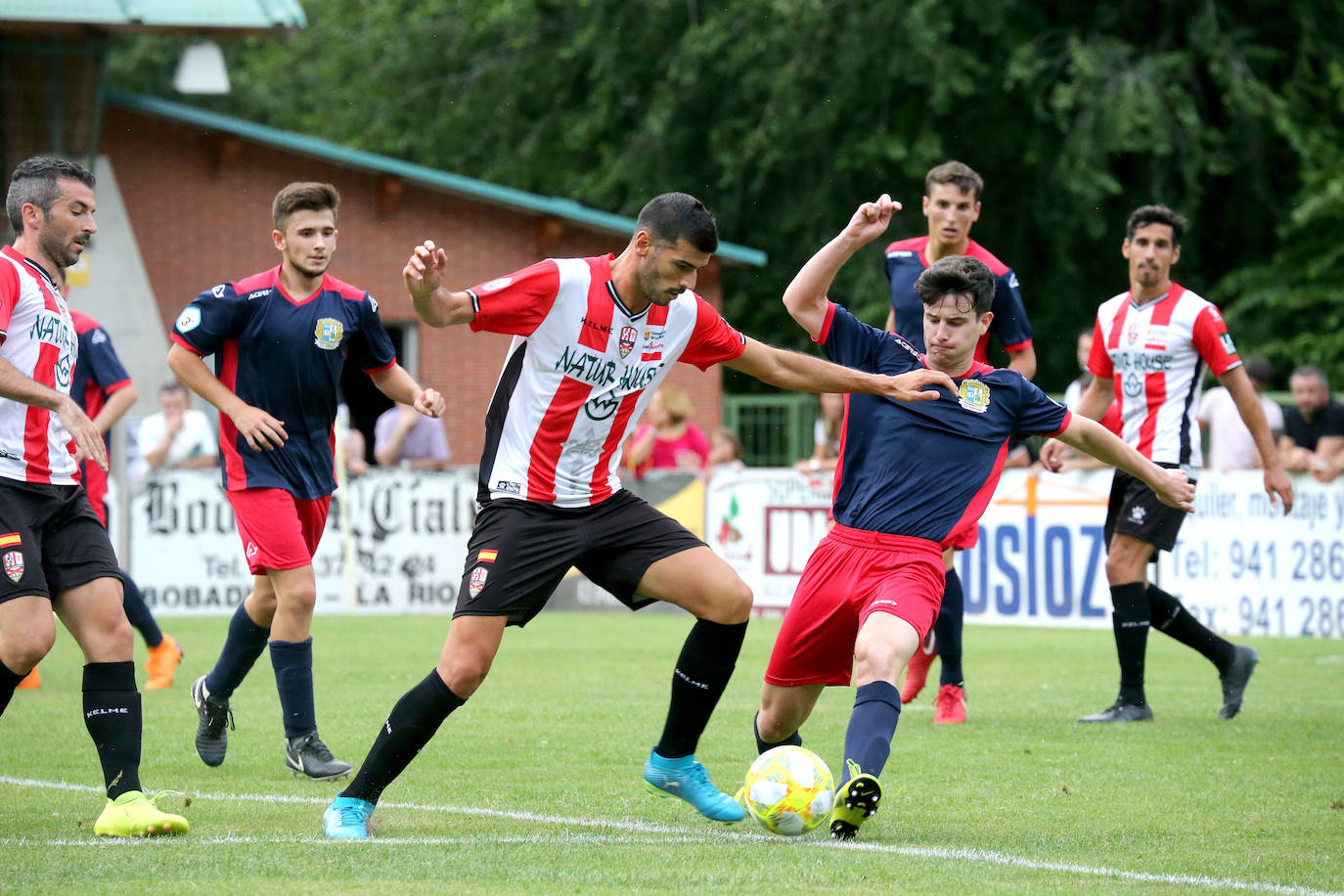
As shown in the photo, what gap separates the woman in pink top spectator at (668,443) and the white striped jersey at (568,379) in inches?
436

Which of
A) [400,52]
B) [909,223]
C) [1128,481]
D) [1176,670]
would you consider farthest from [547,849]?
[400,52]

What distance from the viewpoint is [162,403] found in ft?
54.5

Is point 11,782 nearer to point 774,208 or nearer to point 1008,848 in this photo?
point 1008,848

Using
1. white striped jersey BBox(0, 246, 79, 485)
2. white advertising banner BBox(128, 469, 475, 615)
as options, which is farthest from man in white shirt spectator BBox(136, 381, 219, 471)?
white striped jersey BBox(0, 246, 79, 485)

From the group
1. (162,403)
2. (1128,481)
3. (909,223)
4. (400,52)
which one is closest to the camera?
(1128,481)

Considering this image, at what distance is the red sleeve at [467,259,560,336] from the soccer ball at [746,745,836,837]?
64.6 inches

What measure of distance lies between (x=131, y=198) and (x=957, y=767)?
19.2 metres

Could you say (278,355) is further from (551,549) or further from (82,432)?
(551,549)

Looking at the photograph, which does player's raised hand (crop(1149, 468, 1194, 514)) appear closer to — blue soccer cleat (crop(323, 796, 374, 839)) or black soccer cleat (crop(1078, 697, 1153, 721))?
black soccer cleat (crop(1078, 697, 1153, 721))

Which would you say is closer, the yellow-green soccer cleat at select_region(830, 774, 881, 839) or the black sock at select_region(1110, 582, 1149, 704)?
the yellow-green soccer cleat at select_region(830, 774, 881, 839)

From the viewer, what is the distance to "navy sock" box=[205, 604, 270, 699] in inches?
293

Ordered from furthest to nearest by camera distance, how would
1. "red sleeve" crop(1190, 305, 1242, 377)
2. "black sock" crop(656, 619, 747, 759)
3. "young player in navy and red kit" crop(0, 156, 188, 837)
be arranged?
"red sleeve" crop(1190, 305, 1242, 377), "black sock" crop(656, 619, 747, 759), "young player in navy and red kit" crop(0, 156, 188, 837)

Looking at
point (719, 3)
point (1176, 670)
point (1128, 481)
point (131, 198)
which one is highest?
point (719, 3)

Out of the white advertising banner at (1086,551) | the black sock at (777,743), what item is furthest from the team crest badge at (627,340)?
the white advertising banner at (1086,551)
